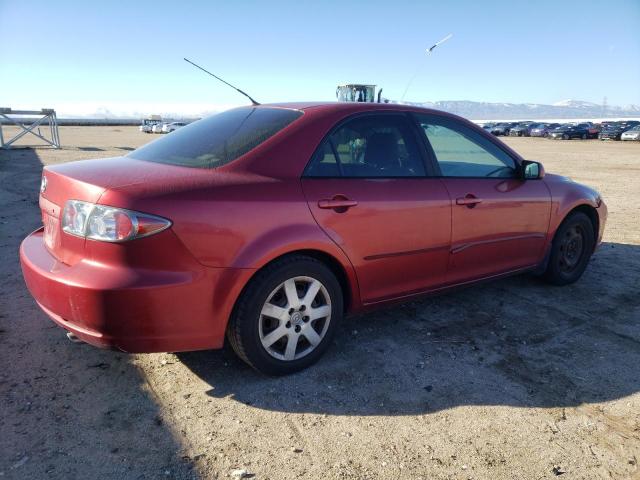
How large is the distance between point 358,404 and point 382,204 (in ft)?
3.96

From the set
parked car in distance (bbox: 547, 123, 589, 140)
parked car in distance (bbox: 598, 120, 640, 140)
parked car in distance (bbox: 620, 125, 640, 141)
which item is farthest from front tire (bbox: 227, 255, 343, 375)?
parked car in distance (bbox: 547, 123, 589, 140)

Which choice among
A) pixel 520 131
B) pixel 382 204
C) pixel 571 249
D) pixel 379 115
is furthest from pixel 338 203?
pixel 520 131

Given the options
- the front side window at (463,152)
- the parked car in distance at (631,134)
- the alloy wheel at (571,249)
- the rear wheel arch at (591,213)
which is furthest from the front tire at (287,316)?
the parked car in distance at (631,134)

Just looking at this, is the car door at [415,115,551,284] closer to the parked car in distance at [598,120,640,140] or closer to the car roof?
the car roof

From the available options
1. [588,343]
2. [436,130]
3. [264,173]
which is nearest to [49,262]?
[264,173]

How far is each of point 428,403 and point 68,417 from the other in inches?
74.3

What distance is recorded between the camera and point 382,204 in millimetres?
3076

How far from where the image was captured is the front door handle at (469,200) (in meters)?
3.51

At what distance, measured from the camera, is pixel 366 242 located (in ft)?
9.98

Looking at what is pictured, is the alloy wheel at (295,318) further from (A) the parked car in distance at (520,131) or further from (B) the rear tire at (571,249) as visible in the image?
(A) the parked car in distance at (520,131)

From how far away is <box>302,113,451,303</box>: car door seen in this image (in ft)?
9.57

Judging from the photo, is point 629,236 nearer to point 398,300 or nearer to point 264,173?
point 398,300

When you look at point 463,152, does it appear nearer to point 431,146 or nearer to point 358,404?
point 431,146

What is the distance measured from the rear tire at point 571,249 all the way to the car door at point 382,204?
1.56 metres
